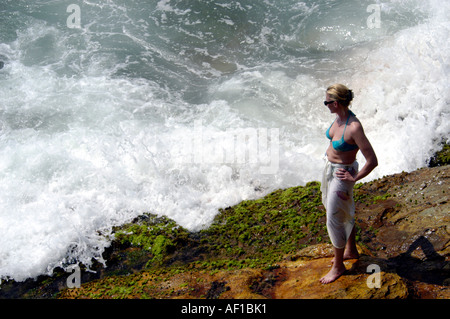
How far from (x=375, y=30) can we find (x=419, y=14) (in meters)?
1.80

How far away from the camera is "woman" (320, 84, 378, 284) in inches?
144

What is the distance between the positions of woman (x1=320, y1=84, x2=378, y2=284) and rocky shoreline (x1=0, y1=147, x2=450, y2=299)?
1.17 ft

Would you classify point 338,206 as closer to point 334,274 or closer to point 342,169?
point 342,169

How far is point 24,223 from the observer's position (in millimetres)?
6805

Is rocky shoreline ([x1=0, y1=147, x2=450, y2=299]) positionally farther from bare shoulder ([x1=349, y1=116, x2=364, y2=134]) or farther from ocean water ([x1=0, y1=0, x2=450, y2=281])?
bare shoulder ([x1=349, y1=116, x2=364, y2=134])

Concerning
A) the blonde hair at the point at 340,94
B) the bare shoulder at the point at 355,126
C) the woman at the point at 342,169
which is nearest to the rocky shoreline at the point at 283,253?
the woman at the point at 342,169

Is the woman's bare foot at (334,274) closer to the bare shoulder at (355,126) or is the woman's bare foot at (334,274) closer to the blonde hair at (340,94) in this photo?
the bare shoulder at (355,126)

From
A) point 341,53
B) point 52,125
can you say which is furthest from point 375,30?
point 52,125

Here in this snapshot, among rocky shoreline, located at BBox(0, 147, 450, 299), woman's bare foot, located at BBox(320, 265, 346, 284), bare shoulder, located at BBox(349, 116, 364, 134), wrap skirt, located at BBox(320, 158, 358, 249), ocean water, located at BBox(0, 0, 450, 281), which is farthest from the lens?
ocean water, located at BBox(0, 0, 450, 281)

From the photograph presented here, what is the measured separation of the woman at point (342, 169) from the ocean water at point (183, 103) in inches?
111

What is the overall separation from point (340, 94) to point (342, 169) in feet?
2.41

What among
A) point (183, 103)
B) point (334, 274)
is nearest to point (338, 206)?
point (334, 274)

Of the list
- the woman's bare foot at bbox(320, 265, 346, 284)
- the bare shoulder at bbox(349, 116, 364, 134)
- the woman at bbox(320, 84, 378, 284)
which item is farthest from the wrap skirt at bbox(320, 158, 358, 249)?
the bare shoulder at bbox(349, 116, 364, 134)

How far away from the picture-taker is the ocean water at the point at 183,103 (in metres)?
7.12
